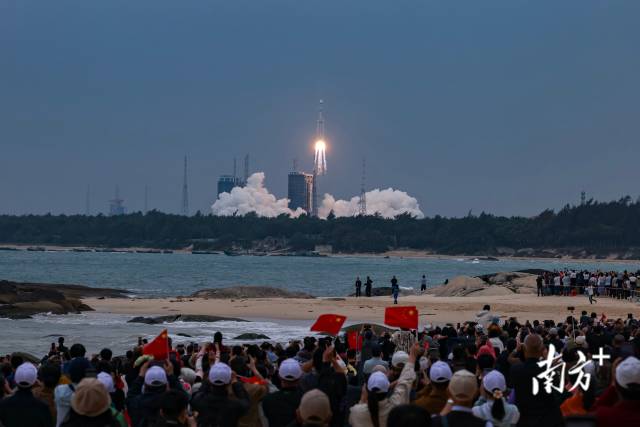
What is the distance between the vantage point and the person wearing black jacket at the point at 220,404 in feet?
29.7

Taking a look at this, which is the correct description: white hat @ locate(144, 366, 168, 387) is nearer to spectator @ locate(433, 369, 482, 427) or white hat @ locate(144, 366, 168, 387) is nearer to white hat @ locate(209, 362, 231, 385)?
white hat @ locate(209, 362, 231, 385)

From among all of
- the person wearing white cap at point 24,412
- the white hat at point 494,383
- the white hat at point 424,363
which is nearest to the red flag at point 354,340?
the white hat at point 424,363

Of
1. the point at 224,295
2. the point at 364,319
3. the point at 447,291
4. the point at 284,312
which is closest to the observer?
the point at 364,319

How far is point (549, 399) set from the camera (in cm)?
936

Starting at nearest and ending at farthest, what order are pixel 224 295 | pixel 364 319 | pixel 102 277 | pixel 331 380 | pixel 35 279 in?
pixel 331 380 < pixel 364 319 < pixel 224 295 < pixel 35 279 < pixel 102 277

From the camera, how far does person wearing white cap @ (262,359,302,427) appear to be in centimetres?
933

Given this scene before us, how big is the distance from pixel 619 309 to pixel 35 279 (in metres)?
81.1

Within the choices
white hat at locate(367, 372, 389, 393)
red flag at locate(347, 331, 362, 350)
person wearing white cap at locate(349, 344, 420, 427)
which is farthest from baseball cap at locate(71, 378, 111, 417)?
red flag at locate(347, 331, 362, 350)

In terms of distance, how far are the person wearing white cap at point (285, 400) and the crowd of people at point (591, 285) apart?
4093 cm

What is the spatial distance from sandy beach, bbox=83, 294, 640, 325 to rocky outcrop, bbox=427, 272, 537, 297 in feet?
6.15

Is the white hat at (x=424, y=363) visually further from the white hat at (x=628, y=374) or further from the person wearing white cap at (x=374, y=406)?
the white hat at (x=628, y=374)

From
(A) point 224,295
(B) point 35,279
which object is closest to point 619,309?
(A) point 224,295

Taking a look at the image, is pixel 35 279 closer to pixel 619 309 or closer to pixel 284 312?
pixel 284 312

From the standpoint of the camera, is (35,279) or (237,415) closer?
(237,415)
